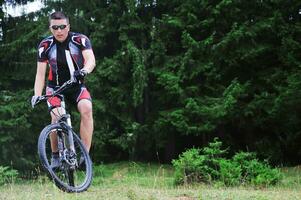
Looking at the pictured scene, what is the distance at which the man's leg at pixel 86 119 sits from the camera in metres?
5.49

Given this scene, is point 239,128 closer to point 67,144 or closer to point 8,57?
point 8,57

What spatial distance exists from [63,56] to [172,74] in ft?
29.9

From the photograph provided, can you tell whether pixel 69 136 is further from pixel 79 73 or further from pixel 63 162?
pixel 79 73

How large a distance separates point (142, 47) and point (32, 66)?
3425mm

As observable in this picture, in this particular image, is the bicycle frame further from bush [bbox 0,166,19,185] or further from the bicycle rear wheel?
bush [bbox 0,166,19,185]

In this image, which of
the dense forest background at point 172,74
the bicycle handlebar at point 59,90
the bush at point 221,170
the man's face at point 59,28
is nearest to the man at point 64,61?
the man's face at point 59,28

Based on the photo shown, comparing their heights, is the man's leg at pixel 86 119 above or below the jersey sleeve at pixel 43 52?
below

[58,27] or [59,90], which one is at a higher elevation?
[58,27]

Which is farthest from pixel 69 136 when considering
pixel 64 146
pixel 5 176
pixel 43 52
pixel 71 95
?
pixel 5 176

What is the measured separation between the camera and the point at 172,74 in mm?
14414

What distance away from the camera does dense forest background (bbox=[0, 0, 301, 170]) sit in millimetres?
13938

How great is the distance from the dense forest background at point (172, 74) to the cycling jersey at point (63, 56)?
8.23 metres

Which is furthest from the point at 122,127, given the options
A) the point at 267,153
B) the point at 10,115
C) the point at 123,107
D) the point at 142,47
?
the point at 267,153

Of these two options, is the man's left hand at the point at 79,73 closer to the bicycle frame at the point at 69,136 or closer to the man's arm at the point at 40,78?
the bicycle frame at the point at 69,136
